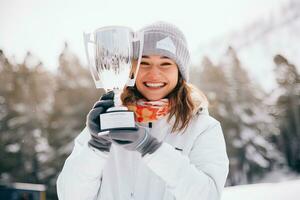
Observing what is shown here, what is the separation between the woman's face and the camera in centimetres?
169

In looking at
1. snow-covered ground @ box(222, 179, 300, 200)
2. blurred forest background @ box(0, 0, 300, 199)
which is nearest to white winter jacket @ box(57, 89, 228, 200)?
snow-covered ground @ box(222, 179, 300, 200)

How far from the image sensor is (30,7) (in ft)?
116

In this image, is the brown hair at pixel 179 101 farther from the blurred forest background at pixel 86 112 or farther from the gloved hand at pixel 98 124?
the blurred forest background at pixel 86 112

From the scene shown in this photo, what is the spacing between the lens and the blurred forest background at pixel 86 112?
734 inches

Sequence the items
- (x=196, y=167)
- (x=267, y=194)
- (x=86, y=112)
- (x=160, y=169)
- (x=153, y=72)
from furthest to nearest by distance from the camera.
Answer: (x=86, y=112)
(x=267, y=194)
(x=153, y=72)
(x=196, y=167)
(x=160, y=169)

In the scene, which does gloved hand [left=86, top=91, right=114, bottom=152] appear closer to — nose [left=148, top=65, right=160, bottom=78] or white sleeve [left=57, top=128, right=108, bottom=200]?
white sleeve [left=57, top=128, right=108, bottom=200]

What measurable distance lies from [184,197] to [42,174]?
18.0m

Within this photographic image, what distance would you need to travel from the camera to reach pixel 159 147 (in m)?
1.40

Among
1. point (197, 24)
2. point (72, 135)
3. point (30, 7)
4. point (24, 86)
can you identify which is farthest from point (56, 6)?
point (72, 135)

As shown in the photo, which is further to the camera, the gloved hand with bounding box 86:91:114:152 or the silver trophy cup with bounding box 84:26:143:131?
the silver trophy cup with bounding box 84:26:143:131

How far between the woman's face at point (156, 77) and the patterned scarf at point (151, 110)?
0.10 feet

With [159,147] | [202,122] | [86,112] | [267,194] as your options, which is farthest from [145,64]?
[86,112]

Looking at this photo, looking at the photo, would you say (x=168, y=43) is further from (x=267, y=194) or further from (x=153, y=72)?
(x=267, y=194)

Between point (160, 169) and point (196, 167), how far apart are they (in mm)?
198
